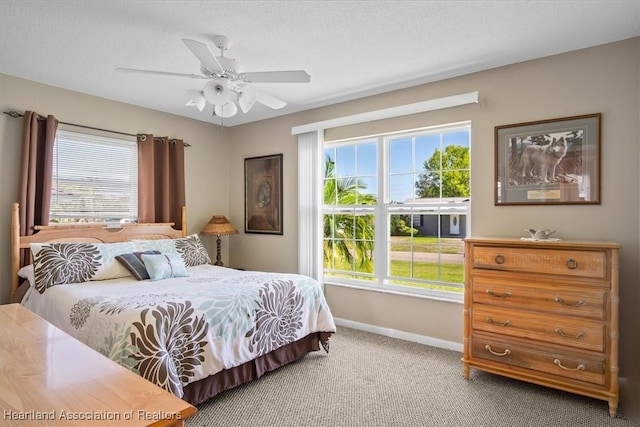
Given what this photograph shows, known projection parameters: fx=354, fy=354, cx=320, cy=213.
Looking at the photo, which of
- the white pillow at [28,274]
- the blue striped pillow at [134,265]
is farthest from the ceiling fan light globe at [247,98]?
the white pillow at [28,274]

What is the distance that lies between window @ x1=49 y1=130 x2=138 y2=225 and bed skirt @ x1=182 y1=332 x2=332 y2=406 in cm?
250

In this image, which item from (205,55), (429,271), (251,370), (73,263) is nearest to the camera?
(205,55)

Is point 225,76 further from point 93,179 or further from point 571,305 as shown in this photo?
point 571,305

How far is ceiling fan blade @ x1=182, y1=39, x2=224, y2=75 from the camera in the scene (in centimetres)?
206

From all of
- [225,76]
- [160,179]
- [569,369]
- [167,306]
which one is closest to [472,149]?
[569,369]

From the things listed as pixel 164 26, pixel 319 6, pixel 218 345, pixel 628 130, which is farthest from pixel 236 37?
pixel 628 130

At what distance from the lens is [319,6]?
7.23ft

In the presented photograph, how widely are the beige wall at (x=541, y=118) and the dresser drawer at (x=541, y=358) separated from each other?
35 cm

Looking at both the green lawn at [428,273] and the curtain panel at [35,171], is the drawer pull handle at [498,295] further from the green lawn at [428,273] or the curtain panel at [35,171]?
the curtain panel at [35,171]

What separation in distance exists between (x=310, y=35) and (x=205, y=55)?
80cm

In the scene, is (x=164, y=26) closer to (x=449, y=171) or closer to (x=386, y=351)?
(x=449, y=171)

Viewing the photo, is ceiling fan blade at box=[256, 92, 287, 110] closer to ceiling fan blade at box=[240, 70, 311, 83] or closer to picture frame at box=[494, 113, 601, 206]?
ceiling fan blade at box=[240, 70, 311, 83]

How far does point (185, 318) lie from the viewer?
2.29 meters

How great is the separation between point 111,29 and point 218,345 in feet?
7.62
